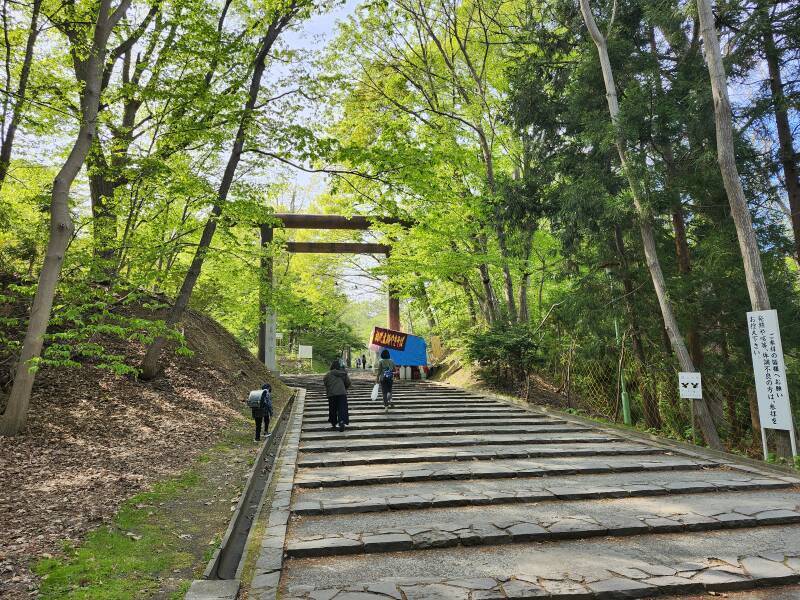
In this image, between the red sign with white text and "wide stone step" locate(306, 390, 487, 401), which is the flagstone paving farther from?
the red sign with white text

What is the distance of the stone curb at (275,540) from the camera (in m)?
3.20

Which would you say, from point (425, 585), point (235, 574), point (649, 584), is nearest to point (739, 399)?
point (649, 584)

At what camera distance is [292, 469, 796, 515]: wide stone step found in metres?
4.95

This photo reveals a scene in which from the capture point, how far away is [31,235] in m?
9.75

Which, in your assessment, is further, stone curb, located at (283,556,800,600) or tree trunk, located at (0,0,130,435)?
tree trunk, located at (0,0,130,435)

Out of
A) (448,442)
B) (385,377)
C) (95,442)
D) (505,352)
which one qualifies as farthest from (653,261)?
(95,442)

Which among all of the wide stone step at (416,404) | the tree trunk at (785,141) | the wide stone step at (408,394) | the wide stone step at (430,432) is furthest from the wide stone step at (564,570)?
the wide stone step at (408,394)

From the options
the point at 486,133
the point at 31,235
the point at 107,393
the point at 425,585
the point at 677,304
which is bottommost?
the point at 425,585

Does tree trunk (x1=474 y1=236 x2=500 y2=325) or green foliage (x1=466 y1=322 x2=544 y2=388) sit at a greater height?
tree trunk (x1=474 y1=236 x2=500 y2=325)

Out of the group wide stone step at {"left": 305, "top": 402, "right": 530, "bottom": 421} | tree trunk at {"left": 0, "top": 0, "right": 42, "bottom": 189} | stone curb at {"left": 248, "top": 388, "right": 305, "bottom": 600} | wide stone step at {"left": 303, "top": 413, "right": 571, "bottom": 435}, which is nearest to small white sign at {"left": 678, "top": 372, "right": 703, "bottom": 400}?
wide stone step at {"left": 303, "top": 413, "right": 571, "bottom": 435}

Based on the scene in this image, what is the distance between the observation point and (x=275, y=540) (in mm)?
3980

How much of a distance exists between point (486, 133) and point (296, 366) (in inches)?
656

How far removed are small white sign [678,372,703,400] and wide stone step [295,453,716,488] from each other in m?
1.31

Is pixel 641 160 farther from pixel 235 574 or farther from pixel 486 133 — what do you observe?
pixel 235 574
